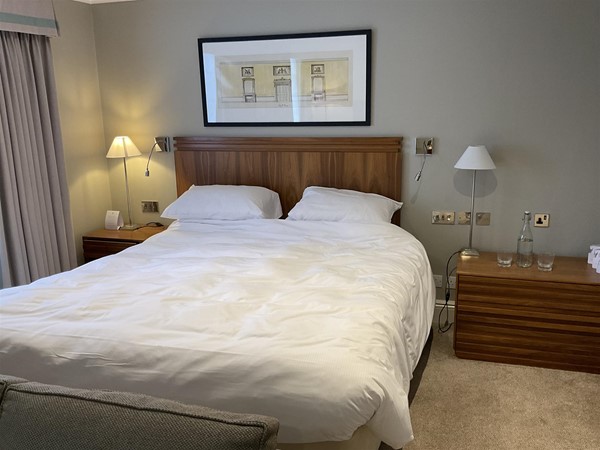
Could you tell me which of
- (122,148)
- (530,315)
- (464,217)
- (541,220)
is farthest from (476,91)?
(122,148)

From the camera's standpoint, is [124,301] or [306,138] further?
[306,138]

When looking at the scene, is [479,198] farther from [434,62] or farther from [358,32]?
[358,32]

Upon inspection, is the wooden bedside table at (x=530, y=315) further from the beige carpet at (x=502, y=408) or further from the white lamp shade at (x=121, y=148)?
the white lamp shade at (x=121, y=148)

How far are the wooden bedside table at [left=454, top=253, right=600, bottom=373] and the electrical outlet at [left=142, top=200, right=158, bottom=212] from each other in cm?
236

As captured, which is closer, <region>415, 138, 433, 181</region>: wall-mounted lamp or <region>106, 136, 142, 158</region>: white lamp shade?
<region>415, 138, 433, 181</region>: wall-mounted lamp

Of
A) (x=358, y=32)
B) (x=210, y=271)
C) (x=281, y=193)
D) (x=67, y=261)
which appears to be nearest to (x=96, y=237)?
(x=67, y=261)

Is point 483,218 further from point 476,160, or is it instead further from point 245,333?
point 245,333

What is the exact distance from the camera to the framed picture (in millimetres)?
3461

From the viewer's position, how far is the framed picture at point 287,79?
11.4ft

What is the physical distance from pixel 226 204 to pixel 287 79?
3.16 ft

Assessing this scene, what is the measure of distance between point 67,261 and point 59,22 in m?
1.67

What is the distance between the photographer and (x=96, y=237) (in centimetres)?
383

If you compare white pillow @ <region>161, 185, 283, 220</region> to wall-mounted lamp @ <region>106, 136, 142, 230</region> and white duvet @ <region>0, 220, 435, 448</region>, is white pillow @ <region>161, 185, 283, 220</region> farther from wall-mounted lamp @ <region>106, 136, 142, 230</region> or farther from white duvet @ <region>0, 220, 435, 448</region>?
white duvet @ <region>0, 220, 435, 448</region>

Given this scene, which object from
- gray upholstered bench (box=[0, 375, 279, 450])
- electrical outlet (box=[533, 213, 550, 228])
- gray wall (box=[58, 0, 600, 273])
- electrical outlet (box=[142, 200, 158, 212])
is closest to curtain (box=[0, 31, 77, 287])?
gray wall (box=[58, 0, 600, 273])
